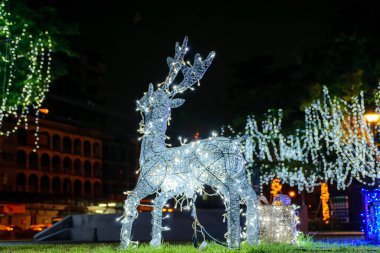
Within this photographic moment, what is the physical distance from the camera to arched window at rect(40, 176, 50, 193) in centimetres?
6052

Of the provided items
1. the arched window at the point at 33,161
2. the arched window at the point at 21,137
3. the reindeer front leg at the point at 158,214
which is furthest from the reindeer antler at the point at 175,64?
the arched window at the point at 33,161

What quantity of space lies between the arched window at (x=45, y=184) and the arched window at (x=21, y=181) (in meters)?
2.91

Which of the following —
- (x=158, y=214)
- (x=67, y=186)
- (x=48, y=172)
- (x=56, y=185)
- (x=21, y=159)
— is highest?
(x=21, y=159)

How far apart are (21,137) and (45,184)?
Answer: 6.08 m

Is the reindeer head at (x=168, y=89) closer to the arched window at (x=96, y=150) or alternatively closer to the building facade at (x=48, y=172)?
the building facade at (x=48, y=172)

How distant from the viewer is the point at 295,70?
31516 millimetres

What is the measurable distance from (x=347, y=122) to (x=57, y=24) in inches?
519

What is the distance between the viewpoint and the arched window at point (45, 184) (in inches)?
2383

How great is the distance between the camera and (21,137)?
58.1 metres

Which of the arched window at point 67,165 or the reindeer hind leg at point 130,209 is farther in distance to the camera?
the arched window at point 67,165

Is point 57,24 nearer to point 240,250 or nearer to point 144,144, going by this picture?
point 144,144

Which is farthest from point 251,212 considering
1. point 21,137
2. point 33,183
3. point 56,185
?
point 56,185

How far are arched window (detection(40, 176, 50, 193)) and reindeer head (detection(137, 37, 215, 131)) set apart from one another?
5026cm

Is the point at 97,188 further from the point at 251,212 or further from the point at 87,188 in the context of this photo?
the point at 251,212
